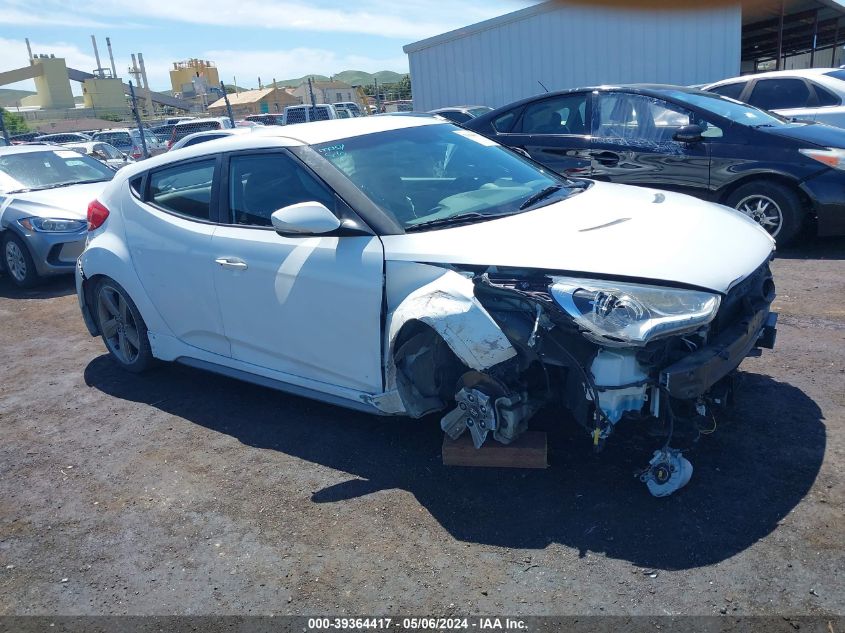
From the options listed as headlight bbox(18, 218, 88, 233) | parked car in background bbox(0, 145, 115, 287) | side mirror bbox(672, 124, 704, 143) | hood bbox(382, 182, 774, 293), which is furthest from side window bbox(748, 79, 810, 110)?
headlight bbox(18, 218, 88, 233)

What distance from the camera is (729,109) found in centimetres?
723

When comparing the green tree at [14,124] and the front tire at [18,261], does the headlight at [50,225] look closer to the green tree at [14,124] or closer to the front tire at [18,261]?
the front tire at [18,261]

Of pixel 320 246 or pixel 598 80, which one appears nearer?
pixel 320 246

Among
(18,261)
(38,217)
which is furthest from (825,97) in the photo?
(18,261)

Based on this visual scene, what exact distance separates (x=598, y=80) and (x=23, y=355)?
1494cm

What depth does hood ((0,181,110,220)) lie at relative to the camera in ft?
26.4

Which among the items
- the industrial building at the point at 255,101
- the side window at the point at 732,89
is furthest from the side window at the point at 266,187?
the industrial building at the point at 255,101

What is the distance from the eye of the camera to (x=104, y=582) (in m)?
2.90

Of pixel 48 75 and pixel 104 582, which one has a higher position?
pixel 48 75

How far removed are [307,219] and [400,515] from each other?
1447 millimetres

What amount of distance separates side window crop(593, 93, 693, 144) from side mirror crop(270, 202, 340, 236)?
4753mm

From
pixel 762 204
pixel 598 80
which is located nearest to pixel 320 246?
pixel 762 204

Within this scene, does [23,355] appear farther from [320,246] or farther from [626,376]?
[626,376]

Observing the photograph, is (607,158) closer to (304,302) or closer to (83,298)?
(304,302)
